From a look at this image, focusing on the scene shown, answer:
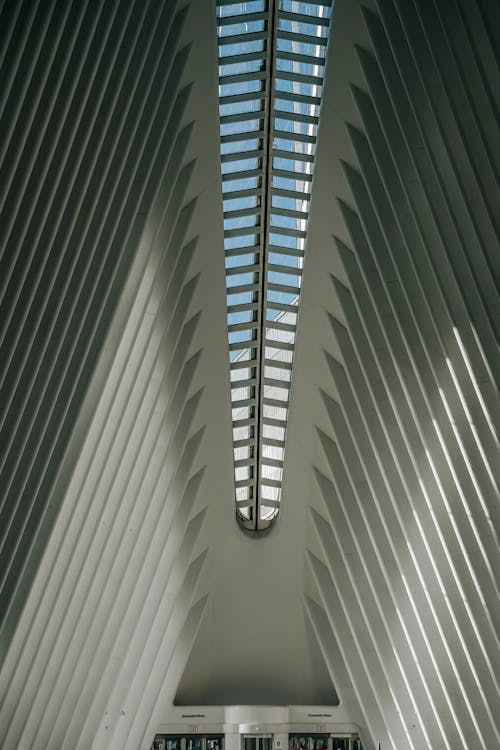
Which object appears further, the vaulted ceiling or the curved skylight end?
the curved skylight end

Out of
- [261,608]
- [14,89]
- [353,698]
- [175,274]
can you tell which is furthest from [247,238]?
[353,698]

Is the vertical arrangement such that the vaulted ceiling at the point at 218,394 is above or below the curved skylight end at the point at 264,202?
below

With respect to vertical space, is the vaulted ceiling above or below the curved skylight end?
below

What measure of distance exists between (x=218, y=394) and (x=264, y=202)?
13.8 ft

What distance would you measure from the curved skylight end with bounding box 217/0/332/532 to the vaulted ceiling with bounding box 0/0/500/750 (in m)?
0.40

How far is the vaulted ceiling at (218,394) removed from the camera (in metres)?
9.48

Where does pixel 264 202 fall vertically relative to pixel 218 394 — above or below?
above

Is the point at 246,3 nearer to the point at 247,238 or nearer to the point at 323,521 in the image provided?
the point at 247,238

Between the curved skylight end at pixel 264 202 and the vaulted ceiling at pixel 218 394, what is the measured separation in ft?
1.31

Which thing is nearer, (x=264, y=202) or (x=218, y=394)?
(x=264, y=202)

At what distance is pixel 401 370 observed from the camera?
495 inches

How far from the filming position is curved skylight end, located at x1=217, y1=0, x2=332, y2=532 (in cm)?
1171

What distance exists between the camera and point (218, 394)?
1677 cm

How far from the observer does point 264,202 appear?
45.9 ft
